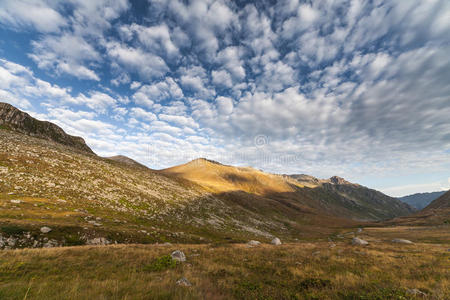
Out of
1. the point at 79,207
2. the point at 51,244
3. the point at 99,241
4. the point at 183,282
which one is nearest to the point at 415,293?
the point at 183,282

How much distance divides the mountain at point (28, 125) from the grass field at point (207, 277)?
3723 inches

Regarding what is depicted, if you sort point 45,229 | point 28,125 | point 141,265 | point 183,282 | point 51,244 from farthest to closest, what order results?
point 28,125, point 45,229, point 51,244, point 141,265, point 183,282

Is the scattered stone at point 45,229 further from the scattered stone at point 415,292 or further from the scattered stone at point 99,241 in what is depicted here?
the scattered stone at point 415,292

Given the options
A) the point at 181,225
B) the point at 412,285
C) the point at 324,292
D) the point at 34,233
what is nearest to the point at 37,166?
the point at 34,233

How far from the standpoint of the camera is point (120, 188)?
48.0 m

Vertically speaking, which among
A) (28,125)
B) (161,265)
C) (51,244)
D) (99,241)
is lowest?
(99,241)

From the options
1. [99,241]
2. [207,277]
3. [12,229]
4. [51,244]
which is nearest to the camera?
[207,277]

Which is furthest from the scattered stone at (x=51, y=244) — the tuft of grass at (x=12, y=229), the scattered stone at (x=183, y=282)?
the scattered stone at (x=183, y=282)

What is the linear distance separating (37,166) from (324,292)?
52.8m

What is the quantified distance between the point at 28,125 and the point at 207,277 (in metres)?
115

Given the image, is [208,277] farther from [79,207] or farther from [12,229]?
[79,207]

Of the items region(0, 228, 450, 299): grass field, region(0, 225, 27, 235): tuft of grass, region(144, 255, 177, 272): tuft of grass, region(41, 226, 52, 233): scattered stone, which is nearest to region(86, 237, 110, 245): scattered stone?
region(41, 226, 52, 233): scattered stone

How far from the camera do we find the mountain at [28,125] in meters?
75.2

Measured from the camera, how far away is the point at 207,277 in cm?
1120
